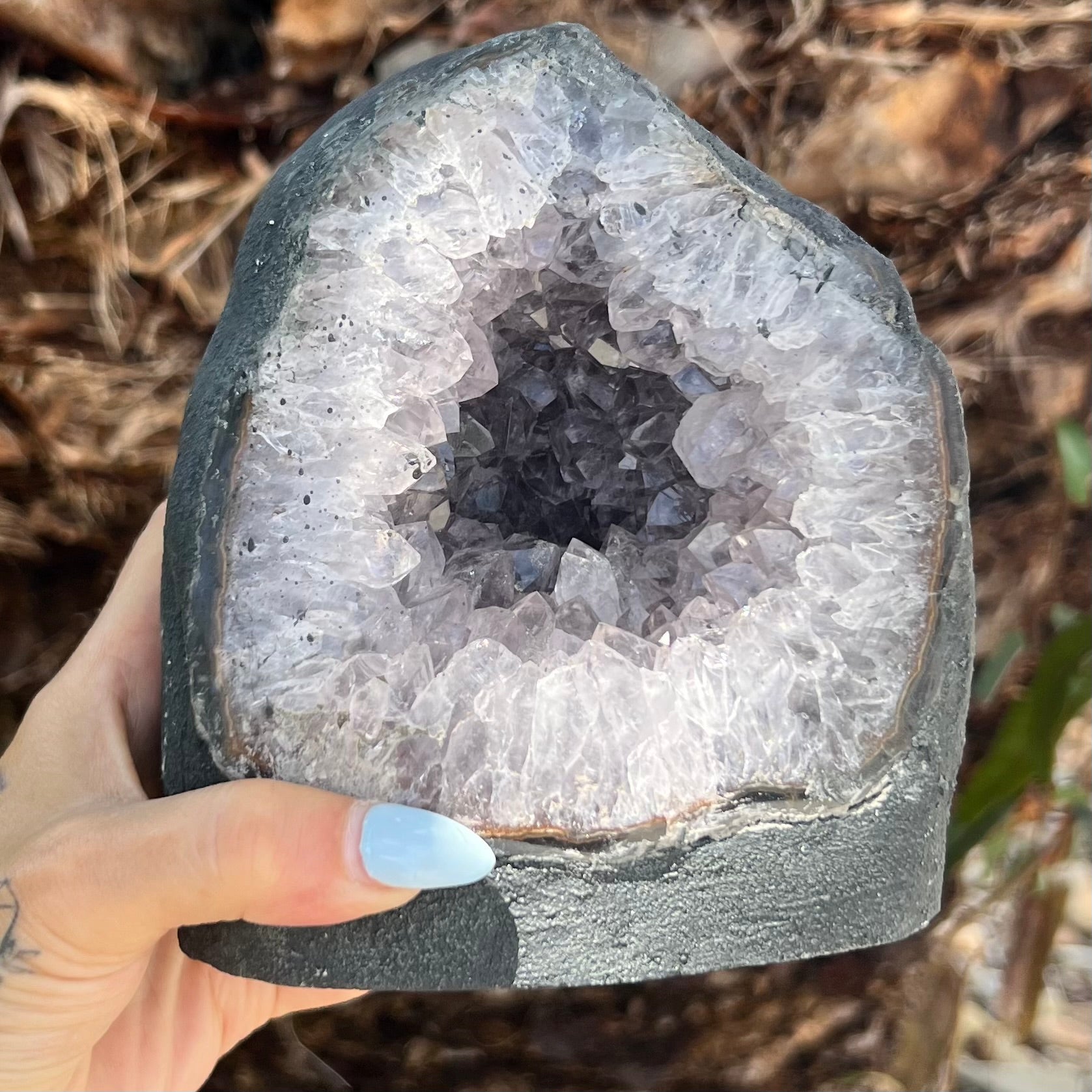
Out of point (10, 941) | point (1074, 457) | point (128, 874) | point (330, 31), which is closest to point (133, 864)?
point (128, 874)

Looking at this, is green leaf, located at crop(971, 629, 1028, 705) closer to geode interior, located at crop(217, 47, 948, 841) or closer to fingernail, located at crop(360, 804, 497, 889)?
geode interior, located at crop(217, 47, 948, 841)

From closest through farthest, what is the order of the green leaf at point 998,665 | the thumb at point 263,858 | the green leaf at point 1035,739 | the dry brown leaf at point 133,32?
the thumb at point 263,858 < the dry brown leaf at point 133,32 < the green leaf at point 1035,739 < the green leaf at point 998,665

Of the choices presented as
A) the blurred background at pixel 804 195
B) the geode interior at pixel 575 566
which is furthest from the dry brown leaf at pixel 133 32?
the geode interior at pixel 575 566

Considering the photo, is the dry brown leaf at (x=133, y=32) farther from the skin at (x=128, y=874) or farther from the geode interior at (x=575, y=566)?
the geode interior at (x=575, y=566)

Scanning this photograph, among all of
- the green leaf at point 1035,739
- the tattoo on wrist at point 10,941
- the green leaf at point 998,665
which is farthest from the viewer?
the green leaf at point 998,665

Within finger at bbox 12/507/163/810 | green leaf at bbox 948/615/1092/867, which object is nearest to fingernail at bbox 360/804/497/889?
finger at bbox 12/507/163/810

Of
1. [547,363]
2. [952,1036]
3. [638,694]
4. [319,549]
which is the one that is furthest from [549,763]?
[952,1036]
